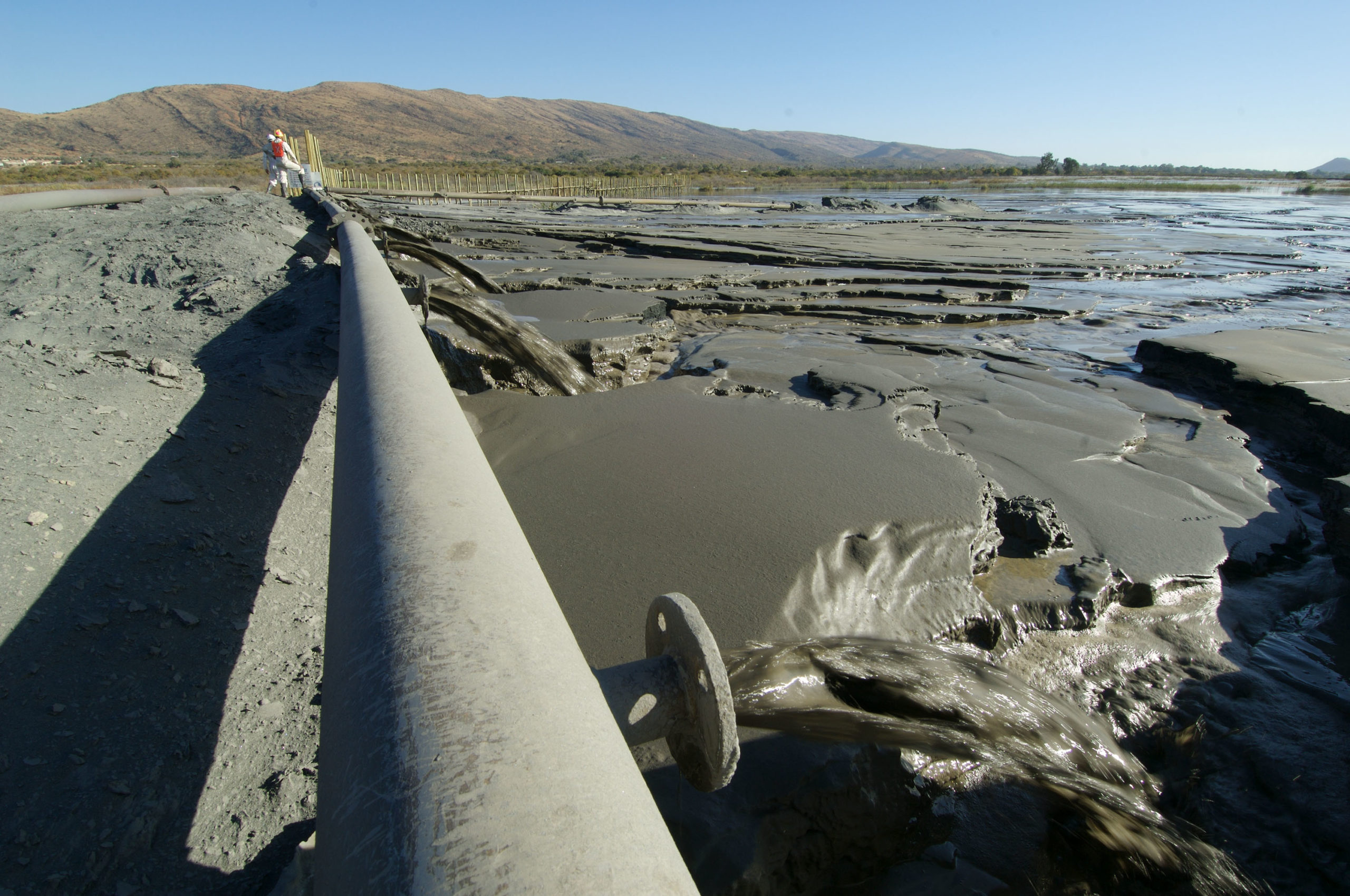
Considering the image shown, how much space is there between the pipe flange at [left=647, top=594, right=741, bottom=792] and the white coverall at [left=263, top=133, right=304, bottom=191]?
15.9 meters

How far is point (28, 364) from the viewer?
281 cm

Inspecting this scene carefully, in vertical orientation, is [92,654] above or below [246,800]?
above

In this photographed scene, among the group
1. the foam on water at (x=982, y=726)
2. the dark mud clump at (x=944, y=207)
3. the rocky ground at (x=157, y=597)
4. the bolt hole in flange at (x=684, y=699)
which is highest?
the dark mud clump at (x=944, y=207)

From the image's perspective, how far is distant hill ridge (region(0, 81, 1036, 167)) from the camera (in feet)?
308

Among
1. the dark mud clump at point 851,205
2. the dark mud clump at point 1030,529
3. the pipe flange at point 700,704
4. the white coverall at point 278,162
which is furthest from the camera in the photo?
the dark mud clump at point 851,205

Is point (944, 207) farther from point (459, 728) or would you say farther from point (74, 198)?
point (459, 728)

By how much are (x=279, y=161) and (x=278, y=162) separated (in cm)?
9

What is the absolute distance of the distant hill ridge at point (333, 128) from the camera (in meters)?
93.8

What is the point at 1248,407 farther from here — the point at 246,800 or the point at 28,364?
the point at 28,364

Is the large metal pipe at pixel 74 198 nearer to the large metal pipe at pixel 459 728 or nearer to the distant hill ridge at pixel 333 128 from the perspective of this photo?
the large metal pipe at pixel 459 728

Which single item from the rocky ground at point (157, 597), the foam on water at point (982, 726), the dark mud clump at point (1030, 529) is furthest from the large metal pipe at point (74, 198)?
the dark mud clump at point (1030, 529)

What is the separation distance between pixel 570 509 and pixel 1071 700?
1.55 metres

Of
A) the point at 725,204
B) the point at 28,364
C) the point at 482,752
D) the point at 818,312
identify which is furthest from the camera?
the point at 725,204

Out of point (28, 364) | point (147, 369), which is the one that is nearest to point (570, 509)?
point (147, 369)
